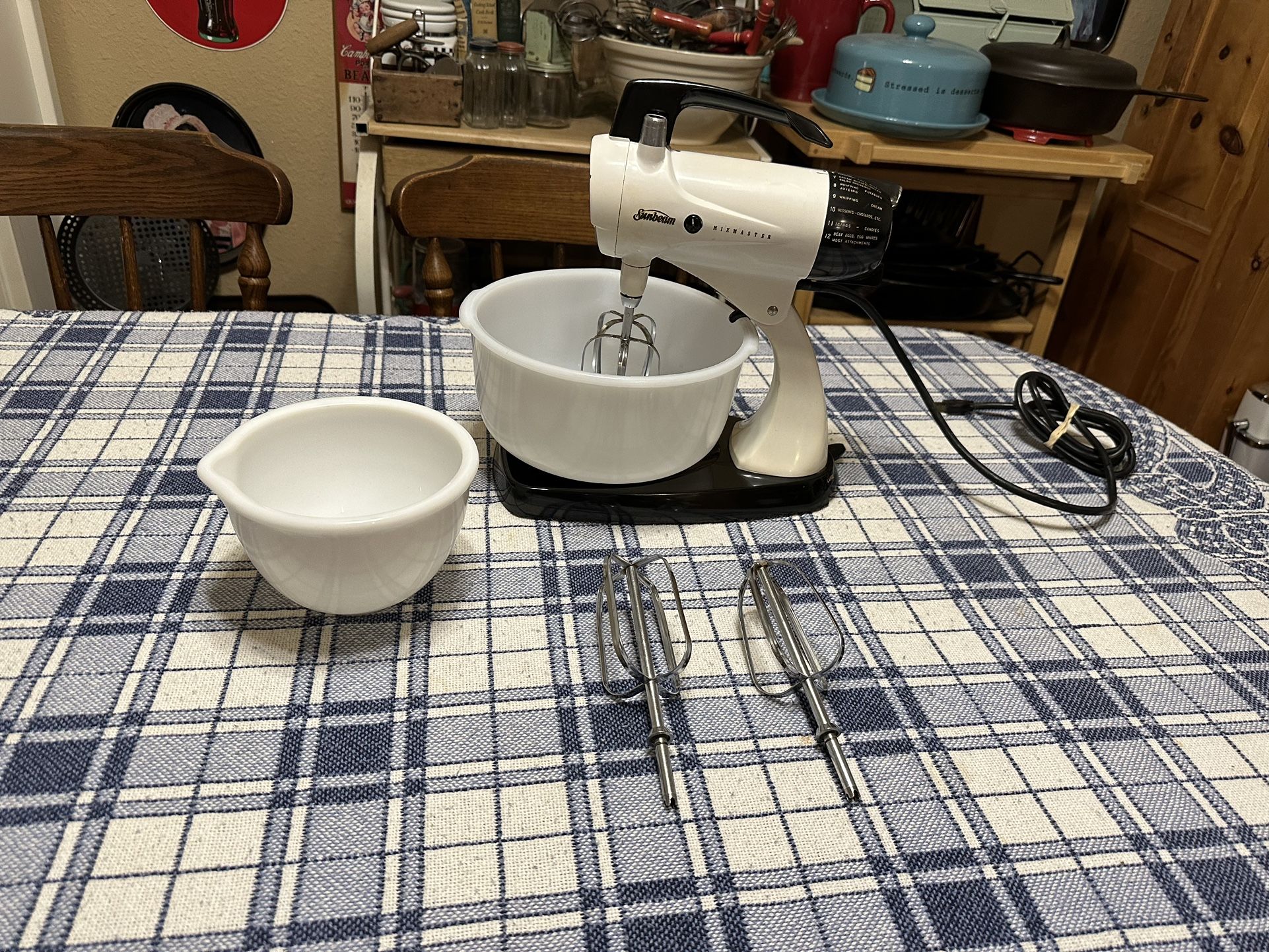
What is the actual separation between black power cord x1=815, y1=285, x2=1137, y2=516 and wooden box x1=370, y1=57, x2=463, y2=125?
2.80 feet

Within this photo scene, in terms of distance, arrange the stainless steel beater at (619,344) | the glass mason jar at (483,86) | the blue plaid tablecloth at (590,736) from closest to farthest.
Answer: the blue plaid tablecloth at (590,736) < the stainless steel beater at (619,344) < the glass mason jar at (483,86)

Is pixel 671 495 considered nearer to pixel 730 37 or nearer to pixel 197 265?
pixel 197 265

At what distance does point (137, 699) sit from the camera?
42cm

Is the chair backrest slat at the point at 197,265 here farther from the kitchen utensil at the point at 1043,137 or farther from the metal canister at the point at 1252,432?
the metal canister at the point at 1252,432

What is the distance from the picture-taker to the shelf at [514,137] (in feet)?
4.25

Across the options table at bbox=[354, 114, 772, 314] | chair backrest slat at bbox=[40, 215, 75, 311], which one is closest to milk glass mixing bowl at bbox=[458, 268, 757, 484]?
chair backrest slat at bbox=[40, 215, 75, 311]

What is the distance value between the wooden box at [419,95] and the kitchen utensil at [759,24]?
0.43 metres

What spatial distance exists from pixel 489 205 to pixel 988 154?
0.78 m

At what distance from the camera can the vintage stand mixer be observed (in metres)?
0.53

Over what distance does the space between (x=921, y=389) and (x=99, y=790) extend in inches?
24.0

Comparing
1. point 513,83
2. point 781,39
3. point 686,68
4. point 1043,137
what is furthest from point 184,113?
point 1043,137

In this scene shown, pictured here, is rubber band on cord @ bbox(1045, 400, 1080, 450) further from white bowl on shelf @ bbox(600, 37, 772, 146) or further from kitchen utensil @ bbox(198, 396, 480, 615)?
white bowl on shelf @ bbox(600, 37, 772, 146)

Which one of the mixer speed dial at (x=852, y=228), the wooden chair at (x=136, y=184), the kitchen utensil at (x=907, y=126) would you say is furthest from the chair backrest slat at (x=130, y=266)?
the kitchen utensil at (x=907, y=126)

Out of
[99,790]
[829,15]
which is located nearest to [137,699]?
[99,790]
